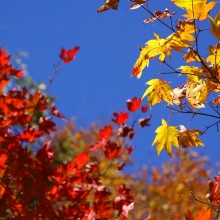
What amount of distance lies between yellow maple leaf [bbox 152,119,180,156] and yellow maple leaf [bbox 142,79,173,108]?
0.40 feet

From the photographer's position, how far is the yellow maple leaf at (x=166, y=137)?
1.76 m

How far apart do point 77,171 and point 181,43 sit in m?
1.93

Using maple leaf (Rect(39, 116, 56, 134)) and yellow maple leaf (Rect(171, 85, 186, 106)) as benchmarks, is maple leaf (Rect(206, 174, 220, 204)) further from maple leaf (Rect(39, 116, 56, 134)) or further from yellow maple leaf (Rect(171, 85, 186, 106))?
maple leaf (Rect(39, 116, 56, 134))

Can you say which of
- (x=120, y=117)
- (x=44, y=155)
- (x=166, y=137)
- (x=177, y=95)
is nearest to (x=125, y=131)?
(x=120, y=117)

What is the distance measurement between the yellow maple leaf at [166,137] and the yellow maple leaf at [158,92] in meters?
0.12

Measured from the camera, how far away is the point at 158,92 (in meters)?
1.74

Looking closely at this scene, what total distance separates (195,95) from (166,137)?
0.24 m

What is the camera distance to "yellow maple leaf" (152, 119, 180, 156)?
1.76 metres

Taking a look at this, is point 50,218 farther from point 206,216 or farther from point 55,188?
point 206,216

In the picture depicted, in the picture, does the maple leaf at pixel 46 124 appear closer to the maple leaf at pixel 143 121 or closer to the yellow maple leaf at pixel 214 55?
the maple leaf at pixel 143 121

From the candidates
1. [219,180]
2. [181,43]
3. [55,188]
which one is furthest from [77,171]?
[181,43]

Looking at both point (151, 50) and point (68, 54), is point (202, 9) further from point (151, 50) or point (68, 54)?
point (68, 54)

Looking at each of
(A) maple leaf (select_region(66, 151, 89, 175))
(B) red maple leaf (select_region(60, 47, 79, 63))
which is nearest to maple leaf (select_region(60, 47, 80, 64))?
(B) red maple leaf (select_region(60, 47, 79, 63))

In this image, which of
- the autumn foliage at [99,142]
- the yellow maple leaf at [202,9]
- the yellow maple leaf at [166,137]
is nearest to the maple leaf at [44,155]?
the autumn foliage at [99,142]
